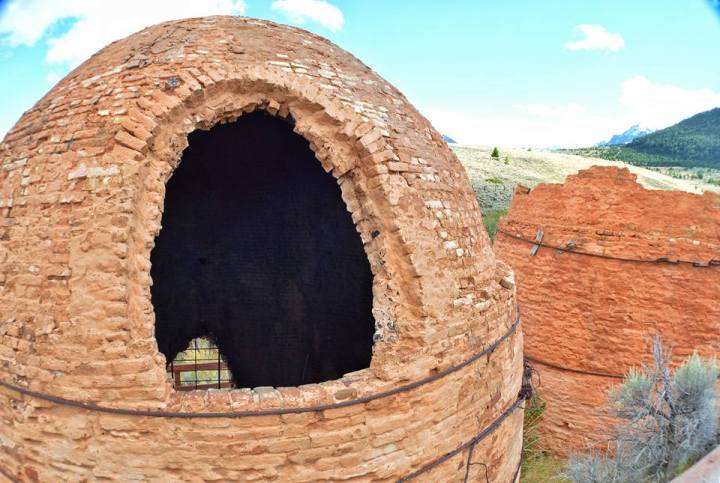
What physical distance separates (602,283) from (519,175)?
2764 centimetres

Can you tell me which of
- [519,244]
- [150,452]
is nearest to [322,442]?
[150,452]

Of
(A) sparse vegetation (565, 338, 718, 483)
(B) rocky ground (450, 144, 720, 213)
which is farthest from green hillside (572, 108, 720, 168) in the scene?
(A) sparse vegetation (565, 338, 718, 483)

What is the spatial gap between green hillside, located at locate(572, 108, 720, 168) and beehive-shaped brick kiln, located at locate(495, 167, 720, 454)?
3682 centimetres

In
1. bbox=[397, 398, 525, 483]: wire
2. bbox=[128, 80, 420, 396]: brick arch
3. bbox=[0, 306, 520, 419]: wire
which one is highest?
bbox=[128, 80, 420, 396]: brick arch

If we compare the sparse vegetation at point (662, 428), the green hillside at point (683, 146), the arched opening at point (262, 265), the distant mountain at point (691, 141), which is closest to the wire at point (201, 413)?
the sparse vegetation at point (662, 428)

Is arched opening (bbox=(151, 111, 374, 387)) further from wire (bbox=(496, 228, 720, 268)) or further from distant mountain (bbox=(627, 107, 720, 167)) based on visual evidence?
distant mountain (bbox=(627, 107, 720, 167))

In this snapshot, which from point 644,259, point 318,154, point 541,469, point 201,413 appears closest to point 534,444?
point 541,469

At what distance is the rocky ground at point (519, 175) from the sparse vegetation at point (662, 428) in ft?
61.8

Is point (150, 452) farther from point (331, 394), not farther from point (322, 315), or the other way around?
point (322, 315)

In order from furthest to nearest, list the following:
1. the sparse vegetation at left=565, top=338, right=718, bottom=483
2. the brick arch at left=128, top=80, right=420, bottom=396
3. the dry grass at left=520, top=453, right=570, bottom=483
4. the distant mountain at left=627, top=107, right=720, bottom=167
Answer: the distant mountain at left=627, top=107, right=720, bottom=167, the dry grass at left=520, top=453, right=570, bottom=483, the sparse vegetation at left=565, top=338, right=718, bottom=483, the brick arch at left=128, top=80, right=420, bottom=396

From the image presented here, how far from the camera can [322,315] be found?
8977 mm

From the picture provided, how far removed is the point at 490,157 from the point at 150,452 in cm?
3950

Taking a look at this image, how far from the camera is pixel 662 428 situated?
6074mm

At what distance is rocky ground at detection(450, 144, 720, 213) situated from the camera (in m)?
29.1
